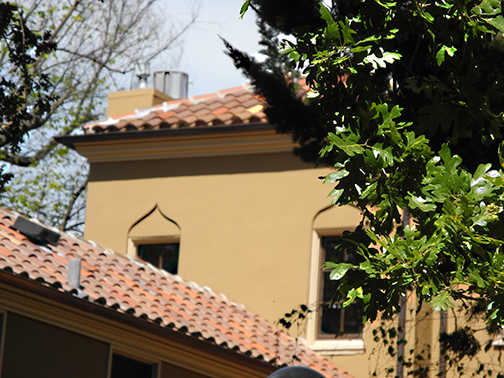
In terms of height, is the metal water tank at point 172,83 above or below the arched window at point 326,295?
above

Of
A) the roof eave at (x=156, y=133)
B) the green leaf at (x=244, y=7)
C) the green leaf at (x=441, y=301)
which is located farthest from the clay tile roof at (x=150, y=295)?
the green leaf at (x=441, y=301)

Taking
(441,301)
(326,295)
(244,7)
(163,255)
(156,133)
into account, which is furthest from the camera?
(163,255)

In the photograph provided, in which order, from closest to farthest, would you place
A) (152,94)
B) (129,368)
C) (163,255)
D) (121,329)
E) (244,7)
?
(244,7) < (121,329) < (129,368) < (163,255) < (152,94)

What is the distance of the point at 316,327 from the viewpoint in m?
15.6

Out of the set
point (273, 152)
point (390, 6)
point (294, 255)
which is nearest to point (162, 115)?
point (273, 152)

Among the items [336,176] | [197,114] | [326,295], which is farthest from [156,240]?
[336,176]

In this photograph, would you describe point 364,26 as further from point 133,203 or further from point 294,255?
point 133,203

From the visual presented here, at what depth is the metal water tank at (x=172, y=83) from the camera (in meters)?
20.6

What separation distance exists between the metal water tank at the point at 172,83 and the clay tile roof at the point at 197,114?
198cm

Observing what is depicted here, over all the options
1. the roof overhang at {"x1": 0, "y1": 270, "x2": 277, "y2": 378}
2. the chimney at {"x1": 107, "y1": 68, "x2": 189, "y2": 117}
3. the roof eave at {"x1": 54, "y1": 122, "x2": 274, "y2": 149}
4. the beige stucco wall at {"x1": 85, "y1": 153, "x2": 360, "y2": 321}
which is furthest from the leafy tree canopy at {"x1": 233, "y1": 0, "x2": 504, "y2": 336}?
the chimney at {"x1": 107, "y1": 68, "x2": 189, "y2": 117}

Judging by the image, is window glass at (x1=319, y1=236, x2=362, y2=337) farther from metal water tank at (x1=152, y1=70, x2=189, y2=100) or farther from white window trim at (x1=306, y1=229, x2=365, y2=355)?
metal water tank at (x1=152, y1=70, x2=189, y2=100)

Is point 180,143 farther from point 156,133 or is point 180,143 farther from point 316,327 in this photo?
point 316,327

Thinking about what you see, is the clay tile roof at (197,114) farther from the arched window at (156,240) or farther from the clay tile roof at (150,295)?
the clay tile roof at (150,295)

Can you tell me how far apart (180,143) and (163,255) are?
6.26ft
